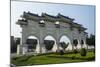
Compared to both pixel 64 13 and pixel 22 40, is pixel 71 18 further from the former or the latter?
pixel 22 40

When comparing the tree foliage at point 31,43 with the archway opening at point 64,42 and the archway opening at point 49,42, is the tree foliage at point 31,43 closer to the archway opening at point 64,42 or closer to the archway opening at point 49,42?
the archway opening at point 49,42

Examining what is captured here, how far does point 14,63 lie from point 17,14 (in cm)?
62

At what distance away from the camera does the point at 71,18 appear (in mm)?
2779

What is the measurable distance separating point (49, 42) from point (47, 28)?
191 millimetres

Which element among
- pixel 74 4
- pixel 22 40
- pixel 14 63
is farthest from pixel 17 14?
pixel 74 4

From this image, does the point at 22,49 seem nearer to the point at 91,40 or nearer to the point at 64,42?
the point at 64,42

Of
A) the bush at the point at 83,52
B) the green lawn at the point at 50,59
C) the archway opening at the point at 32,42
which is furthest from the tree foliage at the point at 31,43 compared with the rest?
the bush at the point at 83,52

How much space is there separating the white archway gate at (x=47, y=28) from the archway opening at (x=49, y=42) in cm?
4

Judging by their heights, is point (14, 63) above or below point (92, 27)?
below

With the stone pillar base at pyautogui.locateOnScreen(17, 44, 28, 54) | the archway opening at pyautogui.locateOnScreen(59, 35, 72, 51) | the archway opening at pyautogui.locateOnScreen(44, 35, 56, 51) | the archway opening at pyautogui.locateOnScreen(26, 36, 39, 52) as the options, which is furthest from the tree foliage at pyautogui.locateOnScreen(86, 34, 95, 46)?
the stone pillar base at pyautogui.locateOnScreen(17, 44, 28, 54)

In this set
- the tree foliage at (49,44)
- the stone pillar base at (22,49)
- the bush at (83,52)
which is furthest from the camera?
the bush at (83,52)

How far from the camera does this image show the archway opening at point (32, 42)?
8.45 ft

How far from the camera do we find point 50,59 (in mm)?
2664

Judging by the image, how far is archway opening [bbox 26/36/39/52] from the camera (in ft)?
8.45
